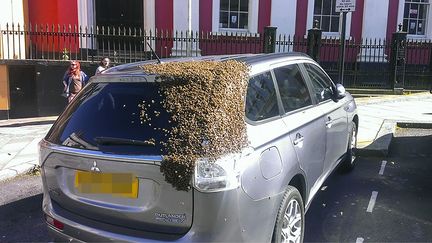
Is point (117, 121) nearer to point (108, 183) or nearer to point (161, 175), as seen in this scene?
point (108, 183)

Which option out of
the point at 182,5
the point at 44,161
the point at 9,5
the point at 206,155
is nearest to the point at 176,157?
the point at 206,155

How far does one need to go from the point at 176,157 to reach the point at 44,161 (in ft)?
3.78

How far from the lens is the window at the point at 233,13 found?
15859mm

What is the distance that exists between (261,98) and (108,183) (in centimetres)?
129

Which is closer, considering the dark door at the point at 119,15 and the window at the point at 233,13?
the dark door at the point at 119,15

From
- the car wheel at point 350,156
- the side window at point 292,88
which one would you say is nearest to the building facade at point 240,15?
the car wheel at point 350,156

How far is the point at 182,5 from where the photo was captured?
49.0 feet

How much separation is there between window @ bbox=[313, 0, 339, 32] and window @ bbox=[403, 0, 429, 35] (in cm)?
256

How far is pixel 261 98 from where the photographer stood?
11.5ft

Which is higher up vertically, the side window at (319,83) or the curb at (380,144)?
the side window at (319,83)

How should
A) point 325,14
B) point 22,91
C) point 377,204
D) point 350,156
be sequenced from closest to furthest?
point 377,204 < point 350,156 < point 22,91 < point 325,14

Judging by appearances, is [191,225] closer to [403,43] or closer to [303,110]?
[303,110]

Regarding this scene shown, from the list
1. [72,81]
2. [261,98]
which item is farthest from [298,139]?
[72,81]

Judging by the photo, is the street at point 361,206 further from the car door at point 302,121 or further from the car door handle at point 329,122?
the car door handle at point 329,122
